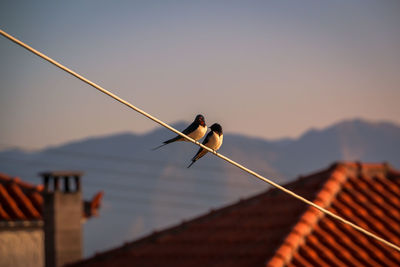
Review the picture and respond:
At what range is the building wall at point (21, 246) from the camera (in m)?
28.8

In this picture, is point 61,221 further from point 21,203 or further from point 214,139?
point 214,139

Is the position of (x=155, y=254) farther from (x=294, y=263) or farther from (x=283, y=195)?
(x=294, y=263)

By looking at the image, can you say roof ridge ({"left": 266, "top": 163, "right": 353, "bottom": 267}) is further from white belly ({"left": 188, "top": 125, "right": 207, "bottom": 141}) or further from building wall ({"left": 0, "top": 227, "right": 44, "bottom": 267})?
building wall ({"left": 0, "top": 227, "right": 44, "bottom": 267})

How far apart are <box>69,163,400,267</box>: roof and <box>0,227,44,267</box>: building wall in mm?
3422

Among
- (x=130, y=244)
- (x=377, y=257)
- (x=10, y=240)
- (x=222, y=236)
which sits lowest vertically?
(x=10, y=240)

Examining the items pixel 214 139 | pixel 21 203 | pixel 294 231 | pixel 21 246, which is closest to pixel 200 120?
pixel 214 139

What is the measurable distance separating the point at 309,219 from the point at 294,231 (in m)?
1.07

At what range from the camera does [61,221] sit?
89.5 feet

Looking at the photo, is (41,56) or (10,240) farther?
(10,240)

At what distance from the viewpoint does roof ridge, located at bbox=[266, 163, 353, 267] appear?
18609 millimetres

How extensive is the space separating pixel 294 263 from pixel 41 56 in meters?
11.5

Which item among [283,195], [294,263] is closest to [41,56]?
[294,263]

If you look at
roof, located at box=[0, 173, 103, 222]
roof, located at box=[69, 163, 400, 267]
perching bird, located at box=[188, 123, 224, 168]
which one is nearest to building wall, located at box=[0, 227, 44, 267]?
roof, located at box=[0, 173, 103, 222]

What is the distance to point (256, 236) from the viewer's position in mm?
21484
